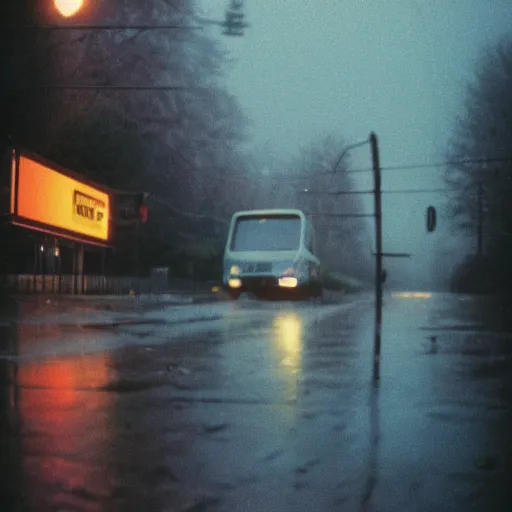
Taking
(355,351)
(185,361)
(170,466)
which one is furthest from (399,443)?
(355,351)

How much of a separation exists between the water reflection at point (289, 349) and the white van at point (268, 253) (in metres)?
8.77

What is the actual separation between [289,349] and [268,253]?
58.6 feet

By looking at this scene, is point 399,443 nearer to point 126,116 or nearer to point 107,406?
point 107,406

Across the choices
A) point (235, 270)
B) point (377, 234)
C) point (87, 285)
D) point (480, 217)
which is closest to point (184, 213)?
point (87, 285)

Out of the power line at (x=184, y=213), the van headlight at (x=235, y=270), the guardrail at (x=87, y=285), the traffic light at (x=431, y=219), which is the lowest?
the guardrail at (x=87, y=285)

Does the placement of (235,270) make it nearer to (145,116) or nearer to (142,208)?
(142,208)

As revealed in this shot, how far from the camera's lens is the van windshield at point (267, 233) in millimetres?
31203

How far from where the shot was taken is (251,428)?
Answer: 21.1 ft

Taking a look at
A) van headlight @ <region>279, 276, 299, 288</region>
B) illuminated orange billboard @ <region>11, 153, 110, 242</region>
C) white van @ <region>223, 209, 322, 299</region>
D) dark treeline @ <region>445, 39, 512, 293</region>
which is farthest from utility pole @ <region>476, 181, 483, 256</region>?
illuminated orange billboard @ <region>11, 153, 110, 242</region>

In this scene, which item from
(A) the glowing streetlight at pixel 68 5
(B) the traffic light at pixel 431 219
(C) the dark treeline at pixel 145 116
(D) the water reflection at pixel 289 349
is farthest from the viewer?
(C) the dark treeline at pixel 145 116

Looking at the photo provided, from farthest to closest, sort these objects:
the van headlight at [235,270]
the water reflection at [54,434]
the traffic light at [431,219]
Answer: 1. the van headlight at [235,270]
2. the traffic light at [431,219]
3. the water reflection at [54,434]

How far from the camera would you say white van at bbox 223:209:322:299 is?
30.5 meters

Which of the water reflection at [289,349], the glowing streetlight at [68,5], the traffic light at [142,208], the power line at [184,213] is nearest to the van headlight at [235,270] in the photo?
the water reflection at [289,349]

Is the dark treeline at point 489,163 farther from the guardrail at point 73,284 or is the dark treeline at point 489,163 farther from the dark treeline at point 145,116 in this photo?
the guardrail at point 73,284
